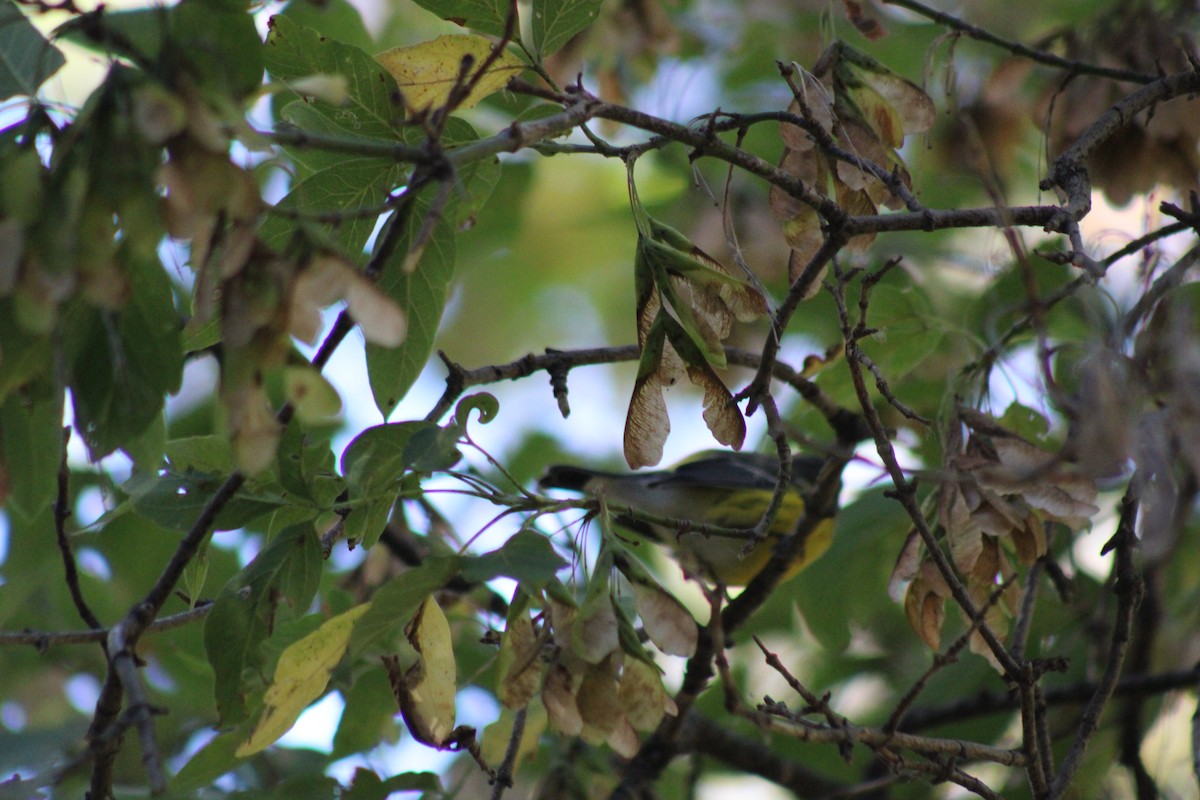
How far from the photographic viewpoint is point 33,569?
3.26 m

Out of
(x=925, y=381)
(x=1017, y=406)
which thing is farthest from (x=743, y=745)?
(x=1017, y=406)

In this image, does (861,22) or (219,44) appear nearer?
(219,44)

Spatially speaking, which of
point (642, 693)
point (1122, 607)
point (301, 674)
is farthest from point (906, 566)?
point (301, 674)

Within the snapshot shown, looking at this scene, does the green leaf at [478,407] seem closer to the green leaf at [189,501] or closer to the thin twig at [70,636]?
the green leaf at [189,501]

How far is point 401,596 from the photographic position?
1.44 meters

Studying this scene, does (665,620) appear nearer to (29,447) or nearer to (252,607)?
(252,607)

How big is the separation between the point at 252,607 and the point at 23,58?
79cm

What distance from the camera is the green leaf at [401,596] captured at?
1428mm

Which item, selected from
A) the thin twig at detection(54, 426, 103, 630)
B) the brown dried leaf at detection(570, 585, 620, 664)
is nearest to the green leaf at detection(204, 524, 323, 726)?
the brown dried leaf at detection(570, 585, 620, 664)

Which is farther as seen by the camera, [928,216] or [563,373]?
[563,373]

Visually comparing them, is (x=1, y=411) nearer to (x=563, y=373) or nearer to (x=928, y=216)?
(x=563, y=373)

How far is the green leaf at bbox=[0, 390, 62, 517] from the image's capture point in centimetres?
133

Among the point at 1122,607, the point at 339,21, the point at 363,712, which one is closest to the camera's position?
the point at 1122,607

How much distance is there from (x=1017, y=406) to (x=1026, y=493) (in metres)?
0.38
